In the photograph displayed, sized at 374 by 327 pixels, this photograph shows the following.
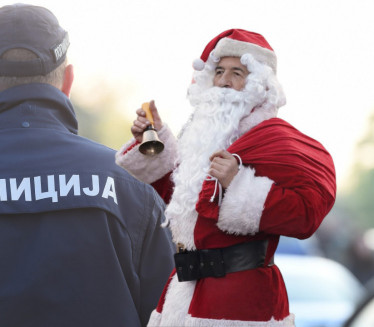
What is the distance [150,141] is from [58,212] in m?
0.51

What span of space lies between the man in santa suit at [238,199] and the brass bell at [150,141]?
4 centimetres

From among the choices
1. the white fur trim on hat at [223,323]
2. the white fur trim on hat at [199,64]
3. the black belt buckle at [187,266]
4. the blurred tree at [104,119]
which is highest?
the white fur trim on hat at [199,64]

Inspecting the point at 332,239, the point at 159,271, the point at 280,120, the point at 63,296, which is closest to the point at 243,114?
the point at 280,120

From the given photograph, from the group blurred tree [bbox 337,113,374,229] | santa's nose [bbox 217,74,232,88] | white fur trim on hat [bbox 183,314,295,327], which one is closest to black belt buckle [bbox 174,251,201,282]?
white fur trim on hat [bbox 183,314,295,327]

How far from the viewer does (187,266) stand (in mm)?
3422

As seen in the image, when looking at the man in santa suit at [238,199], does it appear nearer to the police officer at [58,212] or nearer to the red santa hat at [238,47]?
the red santa hat at [238,47]

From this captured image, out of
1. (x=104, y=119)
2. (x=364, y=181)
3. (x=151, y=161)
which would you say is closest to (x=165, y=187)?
(x=151, y=161)

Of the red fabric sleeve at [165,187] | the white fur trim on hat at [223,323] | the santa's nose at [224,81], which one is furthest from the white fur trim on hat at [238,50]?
the white fur trim on hat at [223,323]

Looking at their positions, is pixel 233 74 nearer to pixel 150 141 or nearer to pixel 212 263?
pixel 150 141

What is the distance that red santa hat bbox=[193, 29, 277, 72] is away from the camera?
378 centimetres

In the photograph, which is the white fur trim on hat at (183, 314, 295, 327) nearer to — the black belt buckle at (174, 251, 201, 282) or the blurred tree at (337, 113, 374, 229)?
the black belt buckle at (174, 251, 201, 282)

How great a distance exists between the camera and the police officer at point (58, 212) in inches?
131

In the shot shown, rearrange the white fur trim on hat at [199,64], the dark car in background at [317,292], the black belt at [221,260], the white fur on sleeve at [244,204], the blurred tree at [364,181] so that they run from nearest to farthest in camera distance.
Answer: the white fur on sleeve at [244,204] < the black belt at [221,260] < the white fur trim on hat at [199,64] < the dark car in background at [317,292] < the blurred tree at [364,181]

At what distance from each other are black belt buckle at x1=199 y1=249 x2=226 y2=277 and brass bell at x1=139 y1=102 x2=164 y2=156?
526 millimetres
